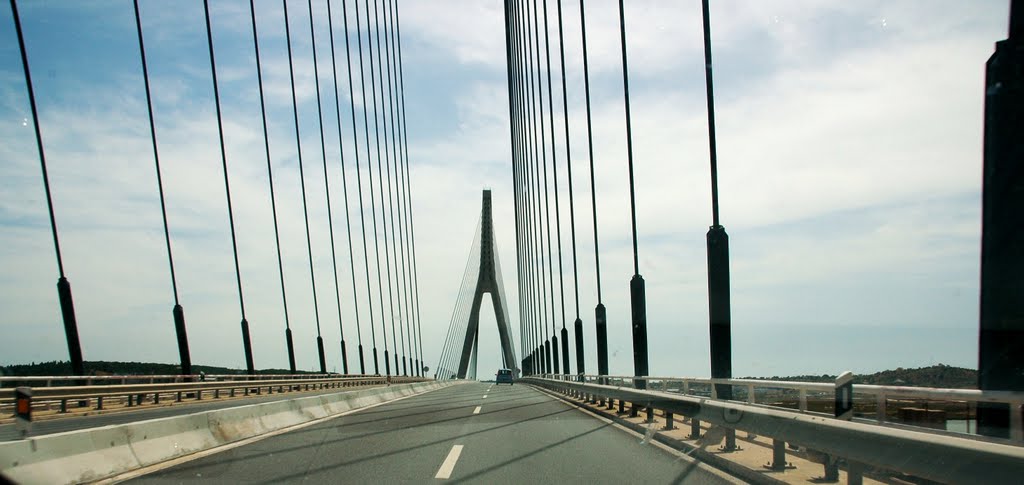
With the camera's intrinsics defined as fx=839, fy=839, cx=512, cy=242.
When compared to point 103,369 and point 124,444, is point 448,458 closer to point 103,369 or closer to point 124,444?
point 124,444

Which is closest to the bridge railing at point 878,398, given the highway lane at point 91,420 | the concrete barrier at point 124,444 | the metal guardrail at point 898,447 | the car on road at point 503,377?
the metal guardrail at point 898,447

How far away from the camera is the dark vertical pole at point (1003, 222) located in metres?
5.99

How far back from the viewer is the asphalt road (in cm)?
763

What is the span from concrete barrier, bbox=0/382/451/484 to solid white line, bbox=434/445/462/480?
2.98 m

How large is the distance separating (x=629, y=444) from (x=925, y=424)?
4.75 m

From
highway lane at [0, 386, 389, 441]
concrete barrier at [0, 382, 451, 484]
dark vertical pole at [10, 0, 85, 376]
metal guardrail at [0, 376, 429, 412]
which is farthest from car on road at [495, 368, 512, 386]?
concrete barrier at [0, 382, 451, 484]

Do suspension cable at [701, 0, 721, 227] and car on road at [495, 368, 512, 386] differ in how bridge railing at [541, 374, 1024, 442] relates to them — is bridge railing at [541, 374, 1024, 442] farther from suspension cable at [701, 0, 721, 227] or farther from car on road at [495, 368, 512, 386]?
car on road at [495, 368, 512, 386]

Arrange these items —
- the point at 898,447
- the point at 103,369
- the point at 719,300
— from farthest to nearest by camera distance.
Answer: the point at 103,369, the point at 719,300, the point at 898,447

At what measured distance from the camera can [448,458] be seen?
8984mm

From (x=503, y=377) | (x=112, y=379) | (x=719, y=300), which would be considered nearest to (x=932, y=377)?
(x=719, y=300)

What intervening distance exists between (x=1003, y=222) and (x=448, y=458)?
570 cm

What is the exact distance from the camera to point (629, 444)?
34.5 ft

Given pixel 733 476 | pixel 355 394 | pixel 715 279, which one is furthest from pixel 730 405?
pixel 355 394

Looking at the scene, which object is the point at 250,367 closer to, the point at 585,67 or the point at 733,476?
the point at 585,67
